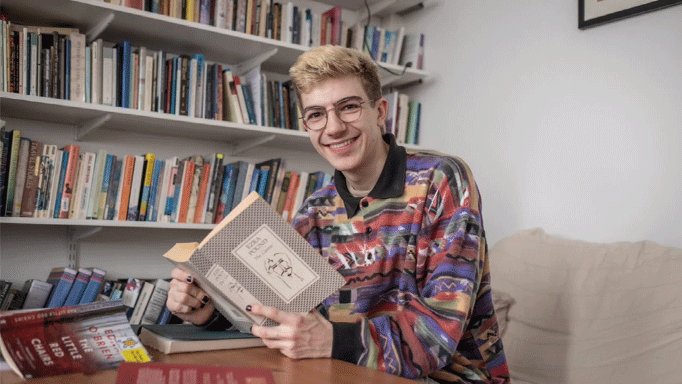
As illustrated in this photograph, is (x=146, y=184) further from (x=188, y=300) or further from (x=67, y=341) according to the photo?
(x=67, y=341)

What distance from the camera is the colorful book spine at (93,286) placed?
2199 mm

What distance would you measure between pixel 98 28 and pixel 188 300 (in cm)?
139

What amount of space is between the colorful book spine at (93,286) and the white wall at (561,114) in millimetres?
1561

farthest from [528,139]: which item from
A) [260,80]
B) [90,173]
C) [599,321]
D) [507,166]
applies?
[90,173]

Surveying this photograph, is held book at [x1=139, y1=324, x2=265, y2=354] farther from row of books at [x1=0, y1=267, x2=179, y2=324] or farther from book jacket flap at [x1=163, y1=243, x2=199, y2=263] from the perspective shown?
row of books at [x1=0, y1=267, x2=179, y2=324]

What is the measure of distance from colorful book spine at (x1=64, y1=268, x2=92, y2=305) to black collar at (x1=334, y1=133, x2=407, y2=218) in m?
1.22

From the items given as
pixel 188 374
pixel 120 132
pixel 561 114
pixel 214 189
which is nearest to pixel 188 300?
pixel 188 374

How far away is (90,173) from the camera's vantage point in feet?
7.00

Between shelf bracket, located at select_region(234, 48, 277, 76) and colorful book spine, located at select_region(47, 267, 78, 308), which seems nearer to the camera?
colorful book spine, located at select_region(47, 267, 78, 308)

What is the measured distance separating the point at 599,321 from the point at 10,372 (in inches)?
61.0

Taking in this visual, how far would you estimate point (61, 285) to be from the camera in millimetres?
2139

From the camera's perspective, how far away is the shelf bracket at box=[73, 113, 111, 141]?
2.17 metres

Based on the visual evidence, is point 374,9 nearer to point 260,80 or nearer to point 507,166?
point 260,80

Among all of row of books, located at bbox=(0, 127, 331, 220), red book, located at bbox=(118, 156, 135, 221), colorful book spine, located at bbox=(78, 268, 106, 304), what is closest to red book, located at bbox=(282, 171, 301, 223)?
row of books, located at bbox=(0, 127, 331, 220)
